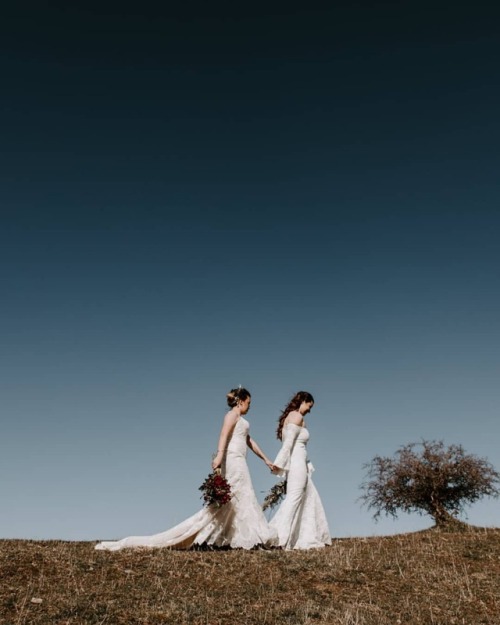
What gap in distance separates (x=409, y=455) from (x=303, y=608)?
2109cm

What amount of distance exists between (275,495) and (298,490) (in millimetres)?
838

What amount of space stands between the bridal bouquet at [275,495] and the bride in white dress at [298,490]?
38cm

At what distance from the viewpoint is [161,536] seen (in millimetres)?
15195

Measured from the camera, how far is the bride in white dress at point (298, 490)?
55.7 ft

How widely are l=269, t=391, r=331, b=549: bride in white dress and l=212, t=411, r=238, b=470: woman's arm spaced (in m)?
2.12

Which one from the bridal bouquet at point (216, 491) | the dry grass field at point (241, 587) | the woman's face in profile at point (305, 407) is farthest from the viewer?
the woman's face in profile at point (305, 407)

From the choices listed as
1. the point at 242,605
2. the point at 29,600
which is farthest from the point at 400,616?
the point at 29,600

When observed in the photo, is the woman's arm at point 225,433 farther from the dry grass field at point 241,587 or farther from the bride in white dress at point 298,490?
the dry grass field at point 241,587

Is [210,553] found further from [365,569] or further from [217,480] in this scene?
[365,569]

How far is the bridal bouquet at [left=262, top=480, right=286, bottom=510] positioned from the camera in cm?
1777

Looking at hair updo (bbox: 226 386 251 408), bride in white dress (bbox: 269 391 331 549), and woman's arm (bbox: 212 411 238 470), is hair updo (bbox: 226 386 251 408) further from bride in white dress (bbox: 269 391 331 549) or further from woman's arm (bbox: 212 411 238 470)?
bride in white dress (bbox: 269 391 331 549)

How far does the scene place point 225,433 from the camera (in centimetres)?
1612

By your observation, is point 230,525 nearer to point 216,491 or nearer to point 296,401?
point 216,491

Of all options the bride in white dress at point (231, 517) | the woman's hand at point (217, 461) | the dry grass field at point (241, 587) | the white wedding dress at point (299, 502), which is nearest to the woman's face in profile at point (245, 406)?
the bride in white dress at point (231, 517)
